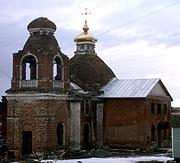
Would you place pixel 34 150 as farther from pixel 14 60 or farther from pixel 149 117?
pixel 149 117

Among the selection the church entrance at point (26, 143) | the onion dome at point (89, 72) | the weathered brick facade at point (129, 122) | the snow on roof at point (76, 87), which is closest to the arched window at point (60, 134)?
the church entrance at point (26, 143)

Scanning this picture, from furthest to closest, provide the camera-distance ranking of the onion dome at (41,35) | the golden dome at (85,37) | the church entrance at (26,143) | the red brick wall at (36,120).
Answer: the golden dome at (85,37)
the onion dome at (41,35)
the church entrance at (26,143)
the red brick wall at (36,120)

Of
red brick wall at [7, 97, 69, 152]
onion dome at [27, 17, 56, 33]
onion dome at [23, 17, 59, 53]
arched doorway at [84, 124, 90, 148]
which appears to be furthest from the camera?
arched doorway at [84, 124, 90, 148]

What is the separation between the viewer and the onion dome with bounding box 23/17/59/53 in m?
32.0

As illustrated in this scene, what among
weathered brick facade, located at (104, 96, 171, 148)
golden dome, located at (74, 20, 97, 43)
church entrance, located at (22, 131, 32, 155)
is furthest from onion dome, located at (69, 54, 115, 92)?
church entrance, located at (22, 131, 32, 155)

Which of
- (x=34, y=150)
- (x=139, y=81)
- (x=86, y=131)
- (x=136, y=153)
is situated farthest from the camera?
(x=139, y=81)

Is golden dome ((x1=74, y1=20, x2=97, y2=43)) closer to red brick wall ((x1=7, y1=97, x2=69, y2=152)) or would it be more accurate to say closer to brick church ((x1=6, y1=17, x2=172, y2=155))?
brick church ((x1=6, y1=17, x2=172, y2=155))

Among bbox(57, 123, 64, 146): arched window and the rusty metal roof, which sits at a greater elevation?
the rusty metal roof

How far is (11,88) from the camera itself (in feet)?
105

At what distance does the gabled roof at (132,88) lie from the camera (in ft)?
119

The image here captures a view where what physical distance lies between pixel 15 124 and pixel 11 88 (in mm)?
2541

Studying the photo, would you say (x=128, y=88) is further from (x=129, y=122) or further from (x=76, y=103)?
(x=76, y=103)

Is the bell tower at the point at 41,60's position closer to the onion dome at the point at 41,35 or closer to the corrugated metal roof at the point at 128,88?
the onion dome at the point at 41,35

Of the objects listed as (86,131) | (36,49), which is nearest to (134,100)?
(86,131)
